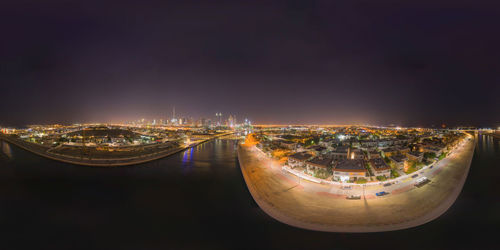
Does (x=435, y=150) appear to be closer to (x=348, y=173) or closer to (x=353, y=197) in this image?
(x=348, y=173)

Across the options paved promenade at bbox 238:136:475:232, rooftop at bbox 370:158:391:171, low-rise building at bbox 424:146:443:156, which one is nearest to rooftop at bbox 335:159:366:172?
rooftop at bbox 370:158:391:171

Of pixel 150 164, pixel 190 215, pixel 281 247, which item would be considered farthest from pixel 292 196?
pixel 150 164

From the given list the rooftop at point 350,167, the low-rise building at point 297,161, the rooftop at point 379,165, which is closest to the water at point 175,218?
the rooftop at point 379,165

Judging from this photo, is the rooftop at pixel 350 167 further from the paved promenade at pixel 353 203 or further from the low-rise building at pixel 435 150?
the low-rise building at pixel 435 150

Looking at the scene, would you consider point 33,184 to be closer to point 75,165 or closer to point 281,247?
point 75,165

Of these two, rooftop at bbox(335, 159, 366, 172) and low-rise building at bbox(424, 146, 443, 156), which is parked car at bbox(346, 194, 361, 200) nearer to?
rooftop at bbox(335, 159, 366, 172)

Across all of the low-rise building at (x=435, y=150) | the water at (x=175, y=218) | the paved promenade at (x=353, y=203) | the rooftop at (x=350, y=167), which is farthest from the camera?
the low-rise building at (x=435, y=150)
